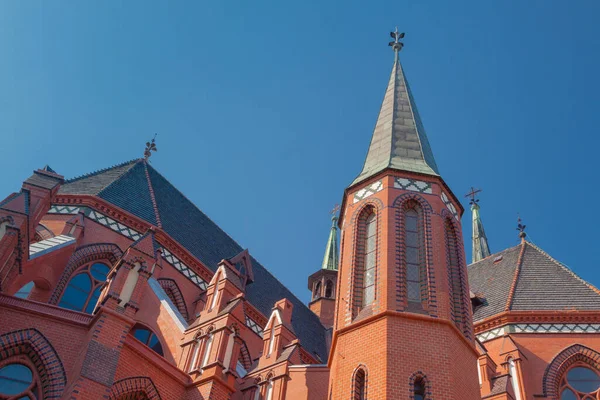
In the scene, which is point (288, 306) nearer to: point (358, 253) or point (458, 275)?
point (358, 253)

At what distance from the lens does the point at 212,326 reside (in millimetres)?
15852

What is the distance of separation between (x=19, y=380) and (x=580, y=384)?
15767 millimetres

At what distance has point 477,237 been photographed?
130ft

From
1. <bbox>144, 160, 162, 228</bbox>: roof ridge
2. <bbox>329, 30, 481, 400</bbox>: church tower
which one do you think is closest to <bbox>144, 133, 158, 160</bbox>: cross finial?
<bbox>144, 160, 162, 228</bbox>: roof ridge

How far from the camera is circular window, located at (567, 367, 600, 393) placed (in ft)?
61.7

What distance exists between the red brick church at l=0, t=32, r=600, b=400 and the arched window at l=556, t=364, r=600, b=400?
0.13ft

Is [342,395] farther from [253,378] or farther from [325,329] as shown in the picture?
A: [325,329]

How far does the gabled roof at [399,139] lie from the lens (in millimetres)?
16406

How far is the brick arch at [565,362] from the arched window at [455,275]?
6.92 m

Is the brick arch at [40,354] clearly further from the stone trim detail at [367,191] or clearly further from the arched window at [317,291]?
the arched window at [317,291]

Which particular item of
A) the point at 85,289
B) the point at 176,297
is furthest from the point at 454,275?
the point at 85,289

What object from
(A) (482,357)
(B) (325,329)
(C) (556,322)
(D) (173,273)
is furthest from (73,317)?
(B) (325,329)

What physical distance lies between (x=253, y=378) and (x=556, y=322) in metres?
10.4

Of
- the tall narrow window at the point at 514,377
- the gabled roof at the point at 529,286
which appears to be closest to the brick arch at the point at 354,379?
the tall narrow window at the point at 514,377
